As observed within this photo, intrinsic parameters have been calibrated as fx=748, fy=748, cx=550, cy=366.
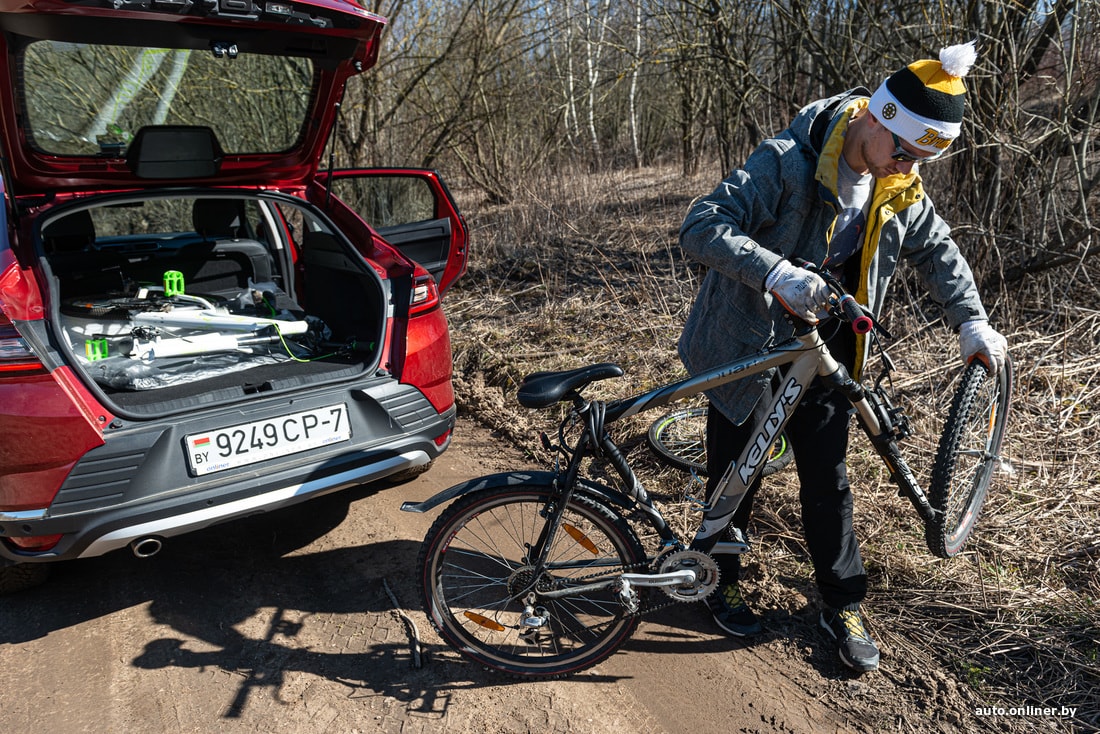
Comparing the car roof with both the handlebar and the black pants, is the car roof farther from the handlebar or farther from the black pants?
the black pants

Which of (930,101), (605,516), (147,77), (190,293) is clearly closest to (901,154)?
(930,101)

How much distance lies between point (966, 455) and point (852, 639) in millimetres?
743

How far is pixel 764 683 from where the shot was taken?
8.02ft

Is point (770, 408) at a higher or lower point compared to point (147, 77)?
lower

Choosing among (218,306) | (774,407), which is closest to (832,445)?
(774,407)

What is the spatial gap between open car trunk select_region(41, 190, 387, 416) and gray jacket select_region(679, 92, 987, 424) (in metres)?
1.39

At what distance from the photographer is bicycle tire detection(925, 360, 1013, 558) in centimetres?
229

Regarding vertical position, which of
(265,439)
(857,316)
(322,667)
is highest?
(857,316)

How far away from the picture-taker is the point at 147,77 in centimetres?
340

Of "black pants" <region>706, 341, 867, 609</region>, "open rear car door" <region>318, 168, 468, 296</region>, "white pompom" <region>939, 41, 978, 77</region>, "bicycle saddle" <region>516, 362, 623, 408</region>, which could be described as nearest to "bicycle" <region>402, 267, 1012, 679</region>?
"bicycle saddle" <region>516, 362, 623, 408</region>

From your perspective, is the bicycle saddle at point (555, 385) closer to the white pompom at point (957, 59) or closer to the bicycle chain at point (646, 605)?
the bicycle chain at point (646, 605)

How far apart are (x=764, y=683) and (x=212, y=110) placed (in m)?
4.15

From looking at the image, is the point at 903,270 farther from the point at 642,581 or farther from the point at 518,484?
the point at 518,484

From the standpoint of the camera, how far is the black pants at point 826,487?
8.10ft
